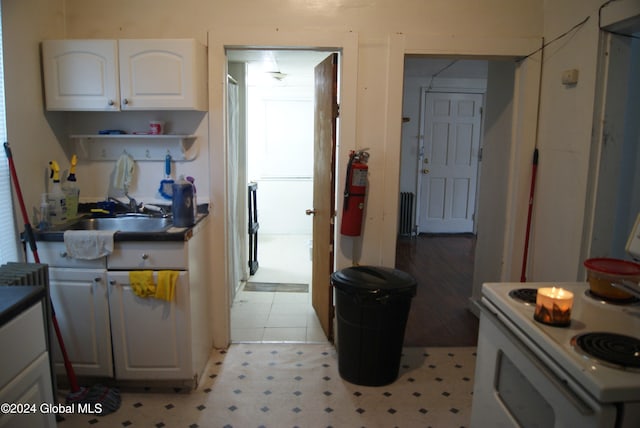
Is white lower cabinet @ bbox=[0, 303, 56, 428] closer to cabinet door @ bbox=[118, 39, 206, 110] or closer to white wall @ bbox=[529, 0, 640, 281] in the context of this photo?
cabinet door @ bbox=[118, 39, 206, 110]

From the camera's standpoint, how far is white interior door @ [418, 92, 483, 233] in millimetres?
6461

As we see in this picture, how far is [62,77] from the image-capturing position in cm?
257

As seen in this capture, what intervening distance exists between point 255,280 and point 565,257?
2.77 meters

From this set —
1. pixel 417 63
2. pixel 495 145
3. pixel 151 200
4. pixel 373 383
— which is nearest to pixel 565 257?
pixel 495 145

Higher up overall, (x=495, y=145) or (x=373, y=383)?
(x=495, y=145)

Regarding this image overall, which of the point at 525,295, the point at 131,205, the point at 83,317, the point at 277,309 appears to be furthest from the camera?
the point at 277,309

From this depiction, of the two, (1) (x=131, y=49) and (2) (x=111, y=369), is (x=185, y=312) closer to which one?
(2) (x=111, y=369)

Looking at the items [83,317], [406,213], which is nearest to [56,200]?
[83,317]

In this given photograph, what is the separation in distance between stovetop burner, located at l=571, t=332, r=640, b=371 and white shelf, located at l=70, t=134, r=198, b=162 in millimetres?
2321

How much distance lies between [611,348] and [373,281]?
136 cm

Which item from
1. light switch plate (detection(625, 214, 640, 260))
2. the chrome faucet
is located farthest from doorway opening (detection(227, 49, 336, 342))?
light switch plate (detection(625, 214, 640, 260))

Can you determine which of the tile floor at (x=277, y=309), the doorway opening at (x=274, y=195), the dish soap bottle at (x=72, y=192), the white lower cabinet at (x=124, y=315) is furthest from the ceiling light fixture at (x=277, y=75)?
the white lower cabinet at (x=124, y=315)

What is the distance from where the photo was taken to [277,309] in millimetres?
3713

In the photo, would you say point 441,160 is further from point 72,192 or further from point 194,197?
point 72,192
